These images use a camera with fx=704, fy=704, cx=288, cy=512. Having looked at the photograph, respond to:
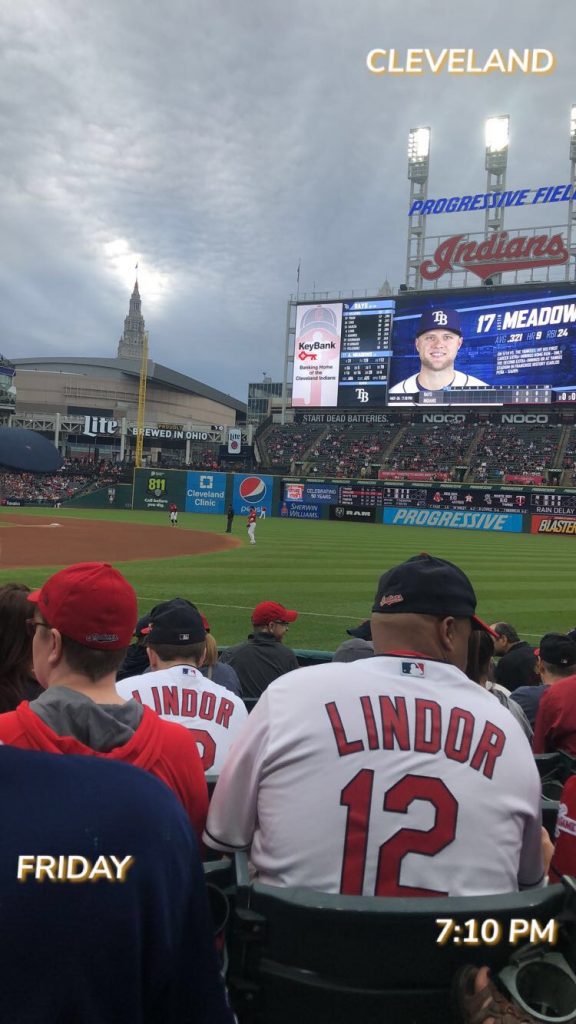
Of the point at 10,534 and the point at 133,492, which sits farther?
the point at 133,492

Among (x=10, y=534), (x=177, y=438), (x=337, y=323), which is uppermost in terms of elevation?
(x=337, y=323)

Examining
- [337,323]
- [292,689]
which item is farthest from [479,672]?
[337,323]

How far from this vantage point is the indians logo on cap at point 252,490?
49.8m

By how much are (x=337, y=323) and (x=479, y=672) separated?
5085cm

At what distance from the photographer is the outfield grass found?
488 inches

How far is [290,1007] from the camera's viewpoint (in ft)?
5.64

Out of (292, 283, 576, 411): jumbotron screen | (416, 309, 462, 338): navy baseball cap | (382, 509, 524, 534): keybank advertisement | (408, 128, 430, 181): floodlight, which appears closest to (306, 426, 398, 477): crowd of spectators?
(292, 283, 576, 411): jumbotron screen

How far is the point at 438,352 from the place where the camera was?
49.3 metres

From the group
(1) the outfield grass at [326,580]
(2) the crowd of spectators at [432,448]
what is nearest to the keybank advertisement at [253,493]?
(2) the crowd of spectators at [432,448]

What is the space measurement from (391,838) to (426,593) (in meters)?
0.78

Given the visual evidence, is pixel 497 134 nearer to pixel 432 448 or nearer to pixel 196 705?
pixel 432 448

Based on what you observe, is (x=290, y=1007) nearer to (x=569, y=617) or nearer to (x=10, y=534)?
(x=569, y=617)

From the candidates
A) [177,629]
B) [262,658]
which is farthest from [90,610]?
[262,658]

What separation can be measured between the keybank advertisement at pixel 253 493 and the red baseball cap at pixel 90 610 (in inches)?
1872
